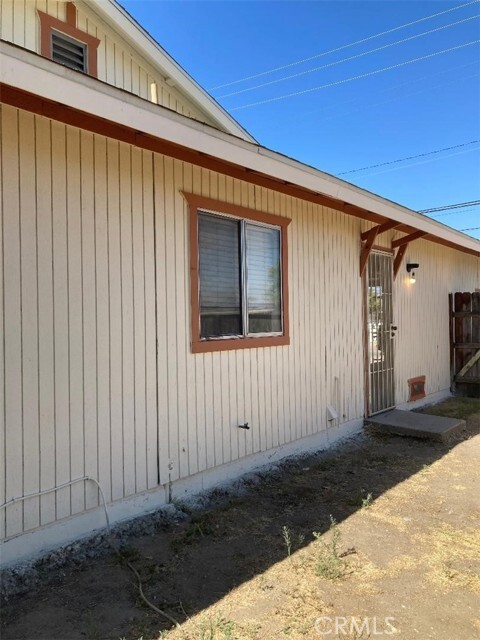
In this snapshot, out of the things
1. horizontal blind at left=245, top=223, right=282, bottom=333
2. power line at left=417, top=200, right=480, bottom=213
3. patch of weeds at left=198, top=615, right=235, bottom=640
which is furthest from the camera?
power line at left=417, top=200, right=480, bottom=213

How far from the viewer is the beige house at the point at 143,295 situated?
8.54 ft

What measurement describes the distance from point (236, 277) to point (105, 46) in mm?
4029

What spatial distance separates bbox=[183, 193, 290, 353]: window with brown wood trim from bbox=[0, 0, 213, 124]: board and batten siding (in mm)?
2124

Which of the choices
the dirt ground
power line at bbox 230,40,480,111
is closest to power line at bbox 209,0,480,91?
power line at bbox 230,40,480,111

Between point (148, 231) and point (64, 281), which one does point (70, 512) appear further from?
point (148, 231)

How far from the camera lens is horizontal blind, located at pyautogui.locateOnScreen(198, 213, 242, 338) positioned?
376cm

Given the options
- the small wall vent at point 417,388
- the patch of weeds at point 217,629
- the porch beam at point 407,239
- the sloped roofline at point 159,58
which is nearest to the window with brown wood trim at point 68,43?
the sloped roofline at point 159,58

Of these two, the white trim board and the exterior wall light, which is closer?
the white trim board

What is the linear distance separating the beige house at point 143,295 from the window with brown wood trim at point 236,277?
0.02 meters

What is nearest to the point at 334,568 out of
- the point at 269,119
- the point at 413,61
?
the point at 413,61

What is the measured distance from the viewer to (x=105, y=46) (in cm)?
591

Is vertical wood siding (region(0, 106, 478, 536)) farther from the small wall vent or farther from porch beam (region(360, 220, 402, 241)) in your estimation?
the small wall vent

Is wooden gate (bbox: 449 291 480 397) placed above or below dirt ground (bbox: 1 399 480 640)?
above

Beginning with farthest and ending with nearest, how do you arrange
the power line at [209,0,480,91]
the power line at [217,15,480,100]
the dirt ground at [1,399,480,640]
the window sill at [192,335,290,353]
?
the power line at [217,15,480,100], the power line at [209,0,480,91], the window sill at [192,335,290,353], the dirt ground at [1,399,480,640]
